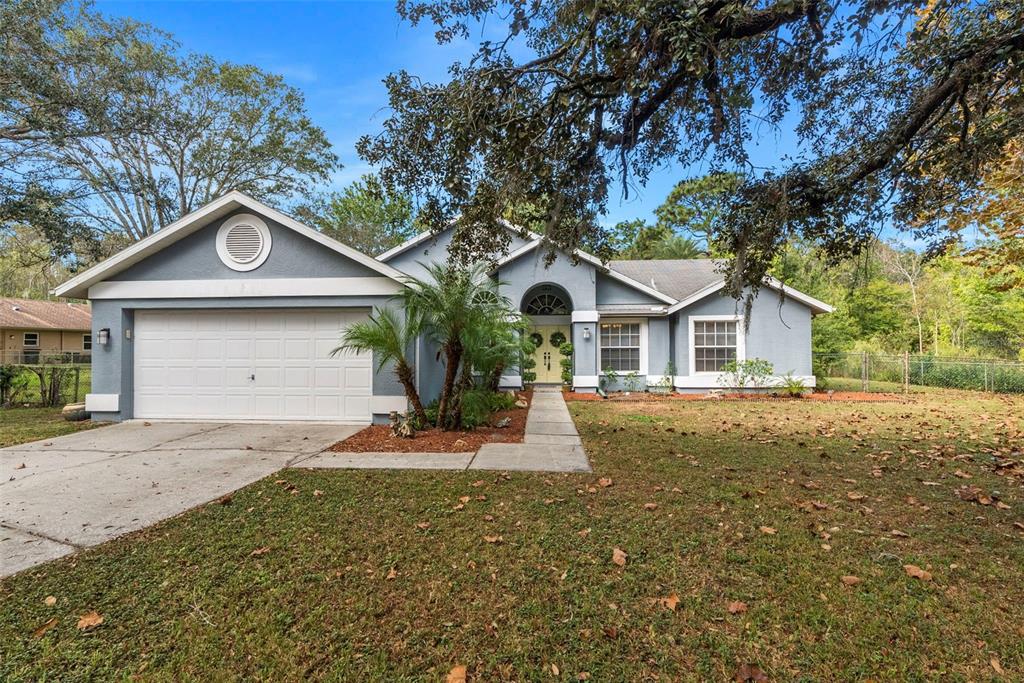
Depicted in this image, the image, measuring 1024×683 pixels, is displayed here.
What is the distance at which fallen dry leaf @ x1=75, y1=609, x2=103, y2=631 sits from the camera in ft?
9.05

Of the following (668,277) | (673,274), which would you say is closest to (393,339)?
(668,277)

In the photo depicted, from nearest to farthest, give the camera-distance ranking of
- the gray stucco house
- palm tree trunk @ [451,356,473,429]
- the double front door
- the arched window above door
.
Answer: palm tree trunk @ [451,356,473,429], the gray stucco house, the arched window above door, the double front door

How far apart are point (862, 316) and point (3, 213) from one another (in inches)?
1492

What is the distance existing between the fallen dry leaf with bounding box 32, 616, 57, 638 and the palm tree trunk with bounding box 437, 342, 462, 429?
18.0ft

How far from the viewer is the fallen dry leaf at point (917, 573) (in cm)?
331

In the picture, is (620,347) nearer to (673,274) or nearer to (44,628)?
(673,274)

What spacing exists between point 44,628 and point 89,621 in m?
0.24

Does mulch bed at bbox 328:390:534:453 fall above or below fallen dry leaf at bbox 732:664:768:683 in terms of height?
above

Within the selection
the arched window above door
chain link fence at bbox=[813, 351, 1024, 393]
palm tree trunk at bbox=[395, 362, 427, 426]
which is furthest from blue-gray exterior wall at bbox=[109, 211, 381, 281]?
chain link fence at bbox=[813, 351, 1024, 393]

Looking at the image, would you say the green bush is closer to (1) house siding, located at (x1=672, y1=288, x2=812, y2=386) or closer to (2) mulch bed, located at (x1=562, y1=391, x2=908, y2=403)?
(2) mulch bed, located at (x1=562, y1=391, x2=908, y2=403)

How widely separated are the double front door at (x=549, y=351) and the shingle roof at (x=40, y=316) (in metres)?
28.5

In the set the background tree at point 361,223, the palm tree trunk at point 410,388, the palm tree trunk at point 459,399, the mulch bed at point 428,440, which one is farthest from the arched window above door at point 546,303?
the background tree at point 361,223

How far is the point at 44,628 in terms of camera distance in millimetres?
2758

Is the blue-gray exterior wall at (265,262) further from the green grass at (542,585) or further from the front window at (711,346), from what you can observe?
the front window at (711,346)
